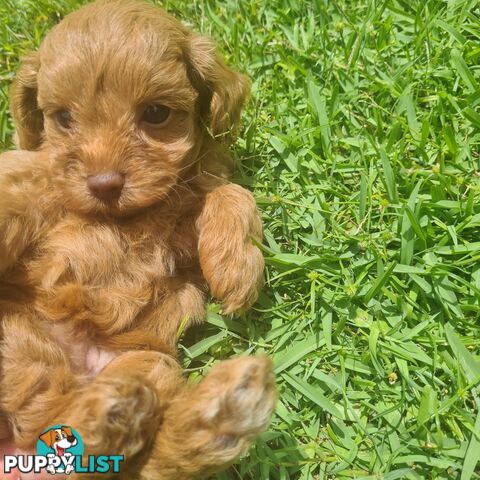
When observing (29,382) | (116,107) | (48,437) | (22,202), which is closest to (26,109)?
A: (22,202)

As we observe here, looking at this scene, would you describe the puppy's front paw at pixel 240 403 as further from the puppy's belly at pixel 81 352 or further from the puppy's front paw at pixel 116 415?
the puppy's belly at pixel 81 352

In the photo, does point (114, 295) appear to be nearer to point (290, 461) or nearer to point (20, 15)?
point (290, 461)

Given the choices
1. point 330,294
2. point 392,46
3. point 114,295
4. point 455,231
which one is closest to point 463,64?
point 392,46

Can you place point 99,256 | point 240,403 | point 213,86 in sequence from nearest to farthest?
point 240,403, point 99,256, point 213,86

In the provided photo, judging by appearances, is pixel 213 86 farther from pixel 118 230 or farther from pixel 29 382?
pixel 29 382

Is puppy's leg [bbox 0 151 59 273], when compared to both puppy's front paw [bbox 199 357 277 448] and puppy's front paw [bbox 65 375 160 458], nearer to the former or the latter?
puppy's front paw [bbox 65 375 160 458]

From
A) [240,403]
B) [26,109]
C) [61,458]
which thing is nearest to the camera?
[240,403]

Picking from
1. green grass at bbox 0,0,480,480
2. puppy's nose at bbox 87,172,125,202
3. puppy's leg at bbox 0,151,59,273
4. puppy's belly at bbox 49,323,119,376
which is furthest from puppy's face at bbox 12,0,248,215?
green grass at bbox 0,0,480,480
